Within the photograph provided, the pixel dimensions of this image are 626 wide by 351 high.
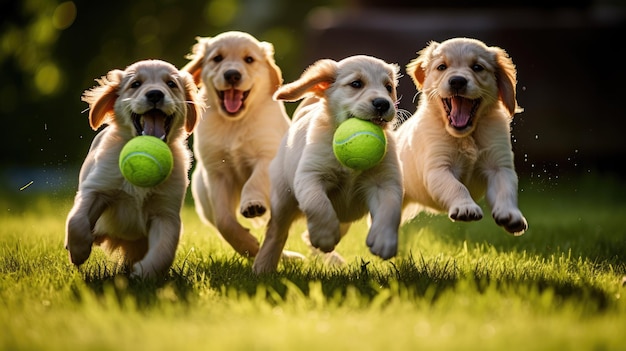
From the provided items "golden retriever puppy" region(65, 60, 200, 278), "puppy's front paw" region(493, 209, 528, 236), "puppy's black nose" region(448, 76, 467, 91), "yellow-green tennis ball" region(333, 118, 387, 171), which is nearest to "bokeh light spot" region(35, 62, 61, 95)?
"golden retriever puppy" region(65, 60, 200, 278)

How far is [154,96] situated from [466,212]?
1.61 m

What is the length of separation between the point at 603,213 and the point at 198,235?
11.6ft

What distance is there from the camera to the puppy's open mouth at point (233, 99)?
18.7ft

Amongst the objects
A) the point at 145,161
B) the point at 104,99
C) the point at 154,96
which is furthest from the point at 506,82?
the point at 104,99

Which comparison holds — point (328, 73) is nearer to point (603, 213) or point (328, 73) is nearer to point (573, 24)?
point (603, 213)

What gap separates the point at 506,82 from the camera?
503cm

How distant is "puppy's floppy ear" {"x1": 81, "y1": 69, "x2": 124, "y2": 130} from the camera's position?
4719mm

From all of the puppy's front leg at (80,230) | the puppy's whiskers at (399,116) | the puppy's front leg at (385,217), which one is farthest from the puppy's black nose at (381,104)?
the puppy's front leg at (80,230)

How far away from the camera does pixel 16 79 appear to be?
12.9 metres

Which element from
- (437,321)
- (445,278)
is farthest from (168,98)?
(437,321)

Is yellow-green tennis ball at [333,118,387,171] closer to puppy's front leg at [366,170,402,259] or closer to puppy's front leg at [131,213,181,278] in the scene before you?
puppy's front leg at [366,170,402,259]

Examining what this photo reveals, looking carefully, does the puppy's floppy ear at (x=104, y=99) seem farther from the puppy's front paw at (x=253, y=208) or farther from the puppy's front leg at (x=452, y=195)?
the puppy's front leg at (x=452, y=195)

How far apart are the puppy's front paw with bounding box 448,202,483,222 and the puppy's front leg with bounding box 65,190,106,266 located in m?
1.73

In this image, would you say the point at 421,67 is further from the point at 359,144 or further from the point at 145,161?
the point at 145,161
